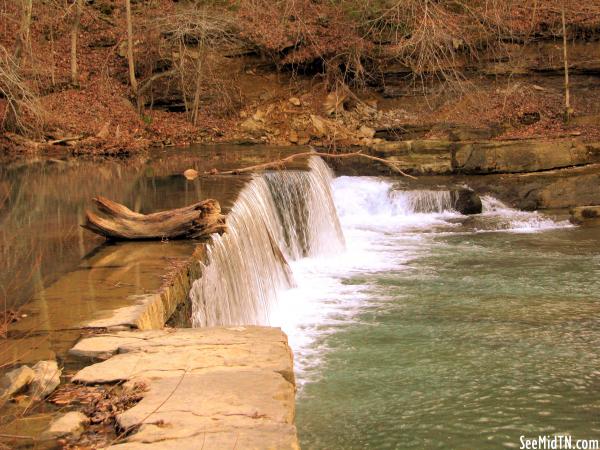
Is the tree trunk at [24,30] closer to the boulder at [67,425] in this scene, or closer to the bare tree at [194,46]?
the bare tree at [194,46]

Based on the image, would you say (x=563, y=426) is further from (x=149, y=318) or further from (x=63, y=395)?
(x=63, y=395)

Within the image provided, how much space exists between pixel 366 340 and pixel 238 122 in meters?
16.3

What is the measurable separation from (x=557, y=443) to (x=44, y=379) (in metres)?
3.70

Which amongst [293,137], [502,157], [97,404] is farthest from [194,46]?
[97,404]

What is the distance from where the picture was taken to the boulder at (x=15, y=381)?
4.28m

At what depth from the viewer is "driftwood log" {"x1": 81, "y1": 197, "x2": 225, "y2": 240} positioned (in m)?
8.37

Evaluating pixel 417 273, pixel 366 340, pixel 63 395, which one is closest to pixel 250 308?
pixel 366 340

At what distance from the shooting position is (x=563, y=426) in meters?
5.83

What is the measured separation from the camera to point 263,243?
1076 centimetres

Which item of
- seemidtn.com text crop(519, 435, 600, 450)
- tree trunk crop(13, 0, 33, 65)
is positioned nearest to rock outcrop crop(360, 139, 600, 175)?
tree trunk crop(13, 0, 33, 65)

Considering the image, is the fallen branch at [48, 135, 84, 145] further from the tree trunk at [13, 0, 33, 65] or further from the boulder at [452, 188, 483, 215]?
the boulder at [452, 188, 483, 215]

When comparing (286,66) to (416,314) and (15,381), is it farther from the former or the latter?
(15,381)

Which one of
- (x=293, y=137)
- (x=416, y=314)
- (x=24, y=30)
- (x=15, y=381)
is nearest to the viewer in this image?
(x=15, y=381)

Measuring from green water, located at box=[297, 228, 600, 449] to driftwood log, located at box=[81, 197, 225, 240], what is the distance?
188 centimetres
